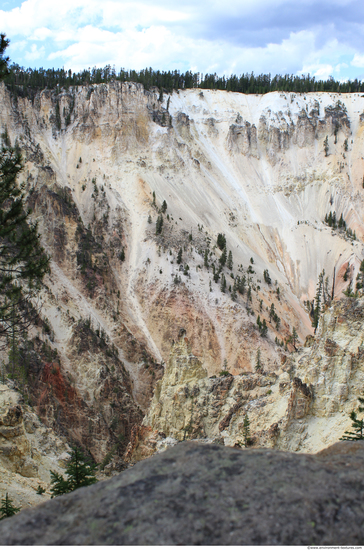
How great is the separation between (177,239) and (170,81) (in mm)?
43648

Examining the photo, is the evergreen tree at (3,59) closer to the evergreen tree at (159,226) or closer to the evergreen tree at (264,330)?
the evergreen tree at (264,330)

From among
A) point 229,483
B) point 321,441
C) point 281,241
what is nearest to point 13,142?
point 281,241

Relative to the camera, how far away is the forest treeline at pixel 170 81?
68812 millimetres

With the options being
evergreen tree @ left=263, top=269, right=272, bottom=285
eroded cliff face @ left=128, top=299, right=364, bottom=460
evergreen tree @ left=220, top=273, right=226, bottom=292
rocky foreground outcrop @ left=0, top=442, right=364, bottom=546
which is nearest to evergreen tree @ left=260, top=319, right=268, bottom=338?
evergreen tree @ left=220, top=273, right=226, bottom=292

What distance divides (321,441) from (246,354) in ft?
106

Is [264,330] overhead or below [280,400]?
below

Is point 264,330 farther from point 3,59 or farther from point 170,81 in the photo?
point 170,81

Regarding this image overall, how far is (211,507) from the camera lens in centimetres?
492

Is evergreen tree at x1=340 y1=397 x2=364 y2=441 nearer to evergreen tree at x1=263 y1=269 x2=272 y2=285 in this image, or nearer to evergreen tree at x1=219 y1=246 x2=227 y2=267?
evergreen tree at x1=219 y1=246 x2=227 y2=267

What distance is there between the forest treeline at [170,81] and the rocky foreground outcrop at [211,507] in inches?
2779

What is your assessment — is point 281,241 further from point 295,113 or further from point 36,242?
point 36,242

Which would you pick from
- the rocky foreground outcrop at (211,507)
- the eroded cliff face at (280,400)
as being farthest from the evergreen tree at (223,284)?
the rocky foreground outcrop at (211,507)

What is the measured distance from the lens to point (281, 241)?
222 ft

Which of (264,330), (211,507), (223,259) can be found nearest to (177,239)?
(223,259)
